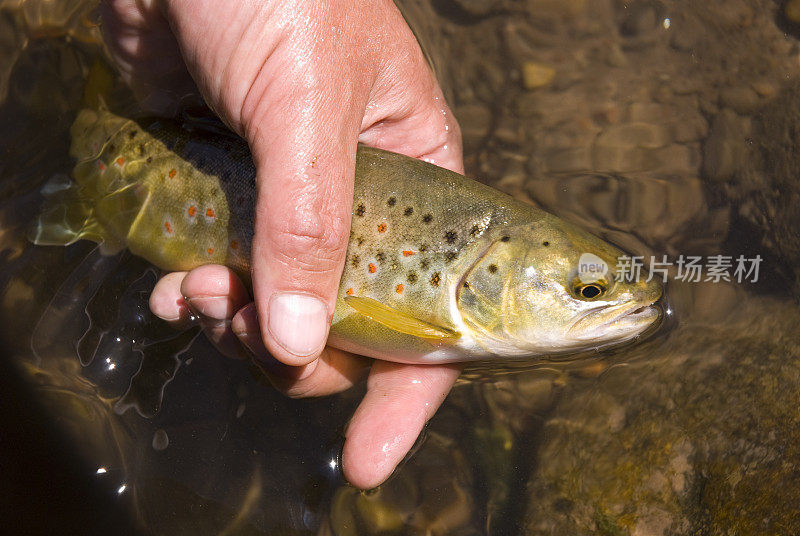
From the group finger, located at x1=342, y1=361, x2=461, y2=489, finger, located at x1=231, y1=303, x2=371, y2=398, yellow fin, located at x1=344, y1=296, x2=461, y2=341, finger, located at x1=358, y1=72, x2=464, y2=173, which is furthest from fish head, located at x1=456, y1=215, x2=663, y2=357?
finger, located at x1=358, y1=72, x2=464, y2=173

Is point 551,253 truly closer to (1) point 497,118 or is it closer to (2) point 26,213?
(1) point 497,118

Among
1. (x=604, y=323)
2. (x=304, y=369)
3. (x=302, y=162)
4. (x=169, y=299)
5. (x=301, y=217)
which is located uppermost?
(x=302, y=162)

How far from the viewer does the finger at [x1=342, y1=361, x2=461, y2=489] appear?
3.23 m

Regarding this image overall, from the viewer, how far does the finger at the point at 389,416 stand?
10.6 ft

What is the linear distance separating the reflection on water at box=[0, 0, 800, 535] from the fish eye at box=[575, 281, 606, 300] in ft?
3.03

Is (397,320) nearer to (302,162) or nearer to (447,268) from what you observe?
(447,268)

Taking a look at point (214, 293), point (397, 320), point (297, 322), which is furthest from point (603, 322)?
point (214, 293)

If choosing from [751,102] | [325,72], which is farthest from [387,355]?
[751,102]

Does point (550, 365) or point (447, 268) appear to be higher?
point (447, 268)

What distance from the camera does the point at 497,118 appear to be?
490 cm

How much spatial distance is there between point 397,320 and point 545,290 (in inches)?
29.6

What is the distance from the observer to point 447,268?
123 inches

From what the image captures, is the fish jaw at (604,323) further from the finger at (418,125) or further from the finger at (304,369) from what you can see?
the finger at (418,125)

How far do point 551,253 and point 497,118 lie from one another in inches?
81.7
